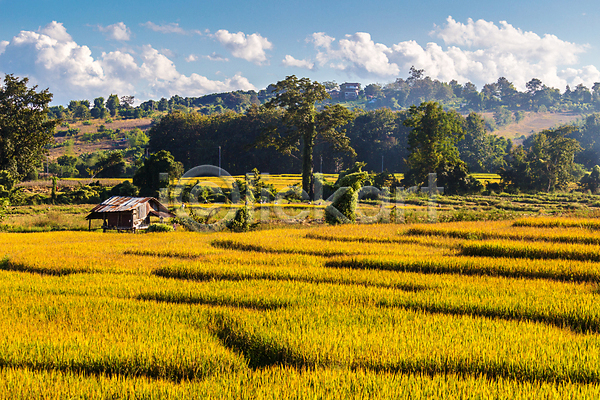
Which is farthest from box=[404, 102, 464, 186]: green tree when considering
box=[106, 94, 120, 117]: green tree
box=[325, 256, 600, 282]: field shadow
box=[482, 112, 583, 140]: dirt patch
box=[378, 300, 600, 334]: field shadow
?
box=[106, 94, 120, 117]: green tree

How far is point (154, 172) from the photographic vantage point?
141 ft

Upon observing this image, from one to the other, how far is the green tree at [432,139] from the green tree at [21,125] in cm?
4110

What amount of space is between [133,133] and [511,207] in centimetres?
10792

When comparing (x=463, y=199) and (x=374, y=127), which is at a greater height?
(x=374, y=127)

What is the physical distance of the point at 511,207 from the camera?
3522cm

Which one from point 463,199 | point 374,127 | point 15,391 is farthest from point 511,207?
point 374,127

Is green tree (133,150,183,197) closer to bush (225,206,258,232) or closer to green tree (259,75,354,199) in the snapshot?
green tree (259,75,354,199)

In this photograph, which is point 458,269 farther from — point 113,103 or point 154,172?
point 113,103

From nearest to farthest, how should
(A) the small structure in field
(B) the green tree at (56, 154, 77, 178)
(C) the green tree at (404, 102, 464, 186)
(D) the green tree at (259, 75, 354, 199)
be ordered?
(A) the small structure in field → (D) the green tree at (259, 75, 354, 199) → (C) the green tree at (404, 102, 464, 186) → (B) the green tree at (56, 154, 77, 178)

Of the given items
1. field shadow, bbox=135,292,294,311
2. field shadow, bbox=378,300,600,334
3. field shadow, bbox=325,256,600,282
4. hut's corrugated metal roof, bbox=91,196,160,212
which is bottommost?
field shadow, bbox=135,292,294,311

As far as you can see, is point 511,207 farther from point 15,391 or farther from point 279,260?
point 15,391

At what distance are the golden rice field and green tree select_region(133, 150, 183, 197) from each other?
32.3 meters

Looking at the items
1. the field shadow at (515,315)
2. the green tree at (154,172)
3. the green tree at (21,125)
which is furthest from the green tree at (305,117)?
the field shadow at (515,315)

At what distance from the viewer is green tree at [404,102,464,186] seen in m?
46.5
